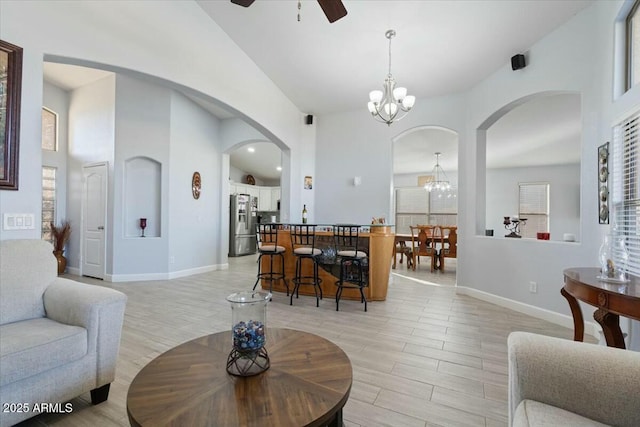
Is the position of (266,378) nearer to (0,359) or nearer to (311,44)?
(0,359)

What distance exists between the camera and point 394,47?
3861 mm

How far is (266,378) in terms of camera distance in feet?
4.31

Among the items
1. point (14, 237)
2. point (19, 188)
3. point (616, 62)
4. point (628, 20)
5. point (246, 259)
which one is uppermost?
point (628, 20)

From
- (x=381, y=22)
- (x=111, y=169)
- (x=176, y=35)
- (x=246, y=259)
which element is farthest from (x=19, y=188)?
(x=246, y=259)

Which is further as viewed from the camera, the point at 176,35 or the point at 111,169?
the point at 111,169

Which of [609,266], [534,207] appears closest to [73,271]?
[609,266]

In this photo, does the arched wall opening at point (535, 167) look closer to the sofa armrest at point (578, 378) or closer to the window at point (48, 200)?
the sofa armrest at point (578, 378)

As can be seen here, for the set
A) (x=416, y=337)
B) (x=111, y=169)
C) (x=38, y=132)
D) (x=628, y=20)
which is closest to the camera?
(x=38, y=132)

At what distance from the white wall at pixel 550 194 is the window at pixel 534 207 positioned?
0.37 feet

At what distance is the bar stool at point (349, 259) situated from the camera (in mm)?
3870

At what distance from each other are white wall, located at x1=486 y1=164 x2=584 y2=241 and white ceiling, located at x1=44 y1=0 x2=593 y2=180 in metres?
2.27

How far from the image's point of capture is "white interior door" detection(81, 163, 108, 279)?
536cm

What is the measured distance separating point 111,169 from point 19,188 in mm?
3507

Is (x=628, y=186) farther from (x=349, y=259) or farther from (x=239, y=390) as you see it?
(x=239, y=390)
